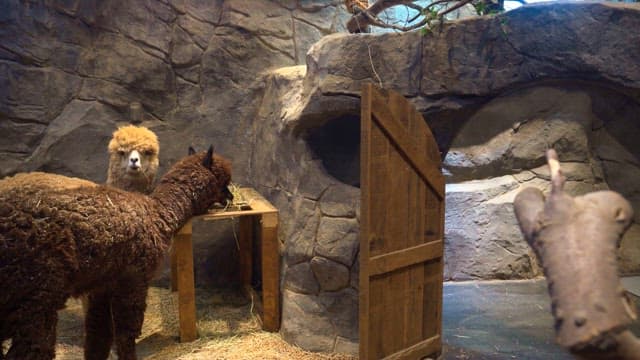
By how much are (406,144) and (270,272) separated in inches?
78.9

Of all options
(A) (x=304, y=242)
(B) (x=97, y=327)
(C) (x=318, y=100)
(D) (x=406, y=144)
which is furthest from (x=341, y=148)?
(B) (x=97, y=327)

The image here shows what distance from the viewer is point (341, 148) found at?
16.6 ft

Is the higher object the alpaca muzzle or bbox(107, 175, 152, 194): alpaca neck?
bbox(107, 175, 152, 194): alpaca neck

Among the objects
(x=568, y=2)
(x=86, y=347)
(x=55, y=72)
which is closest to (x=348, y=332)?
(x=86, y=347)

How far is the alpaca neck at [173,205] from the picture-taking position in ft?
12.6

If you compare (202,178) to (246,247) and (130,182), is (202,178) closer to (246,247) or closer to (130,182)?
(130,182)

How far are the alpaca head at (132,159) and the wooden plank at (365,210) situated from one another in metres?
2.09

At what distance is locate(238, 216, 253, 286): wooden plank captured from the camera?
5.88m

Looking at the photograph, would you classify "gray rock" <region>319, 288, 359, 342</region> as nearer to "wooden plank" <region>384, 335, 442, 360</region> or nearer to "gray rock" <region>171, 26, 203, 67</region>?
"wooden plank" <region>384, 335, 442, 360</region>

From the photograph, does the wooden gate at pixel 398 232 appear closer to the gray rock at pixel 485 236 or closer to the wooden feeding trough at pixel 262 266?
the wooden feeding trough at pixel 262 266

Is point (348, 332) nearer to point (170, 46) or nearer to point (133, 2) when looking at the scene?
point (170, 46)

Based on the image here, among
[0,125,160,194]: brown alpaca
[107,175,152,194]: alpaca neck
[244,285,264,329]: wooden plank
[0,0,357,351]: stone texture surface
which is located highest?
[0,0,357,351]: stone texture surface

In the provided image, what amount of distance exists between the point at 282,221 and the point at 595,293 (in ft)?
13.5

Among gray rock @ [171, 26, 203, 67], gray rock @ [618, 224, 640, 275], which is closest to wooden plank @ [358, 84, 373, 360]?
gray rock @ [171, 26, 203, 67]
